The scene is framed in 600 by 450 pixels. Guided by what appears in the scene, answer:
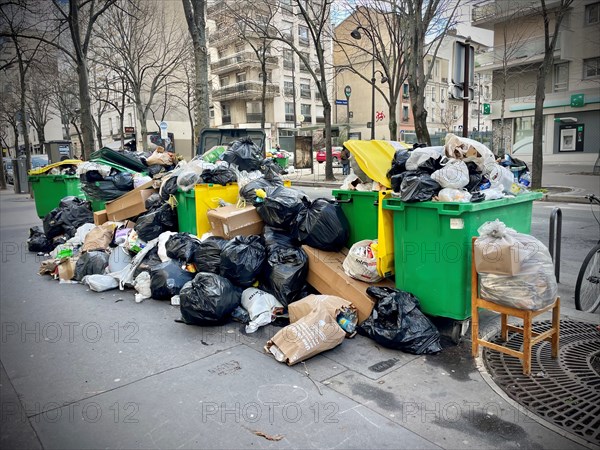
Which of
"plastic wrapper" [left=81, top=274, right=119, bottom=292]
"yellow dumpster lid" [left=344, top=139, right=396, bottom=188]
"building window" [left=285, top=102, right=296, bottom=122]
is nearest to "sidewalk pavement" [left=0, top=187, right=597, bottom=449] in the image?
"plastic wrapper" [left=81, top=274, right=119, bottom=292]

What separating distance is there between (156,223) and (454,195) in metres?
4.04

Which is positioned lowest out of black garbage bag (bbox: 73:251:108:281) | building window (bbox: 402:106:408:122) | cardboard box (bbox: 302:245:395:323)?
black garbage bag (bbox: 73:251:108:281)

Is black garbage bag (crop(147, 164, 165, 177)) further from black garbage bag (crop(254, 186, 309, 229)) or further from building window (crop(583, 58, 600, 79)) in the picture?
building window (crop(583, 58, 600, 79))

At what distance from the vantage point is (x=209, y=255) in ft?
15.5

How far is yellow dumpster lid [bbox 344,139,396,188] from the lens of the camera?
160 inches

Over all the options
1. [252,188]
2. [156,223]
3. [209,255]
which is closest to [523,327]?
[209,255]

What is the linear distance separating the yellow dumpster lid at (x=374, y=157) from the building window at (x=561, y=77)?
94.1 feet

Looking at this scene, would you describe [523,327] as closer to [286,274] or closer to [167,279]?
[286,274]

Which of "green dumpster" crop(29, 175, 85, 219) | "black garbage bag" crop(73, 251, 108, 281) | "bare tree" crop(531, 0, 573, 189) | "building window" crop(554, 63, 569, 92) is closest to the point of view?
"black garbage bag" crop(73, 251, 108, 281)

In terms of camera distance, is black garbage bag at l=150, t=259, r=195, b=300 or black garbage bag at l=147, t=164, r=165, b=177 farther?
black garbage bag at l=147, t=164, r=165, b=177

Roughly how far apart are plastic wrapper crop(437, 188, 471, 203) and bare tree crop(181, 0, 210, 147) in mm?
8694

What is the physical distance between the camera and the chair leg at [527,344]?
295 cm

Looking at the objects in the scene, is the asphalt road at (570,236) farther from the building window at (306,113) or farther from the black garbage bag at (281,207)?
the building window at (306,113)

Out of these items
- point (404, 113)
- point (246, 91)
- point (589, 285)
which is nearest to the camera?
point (589, 285)
